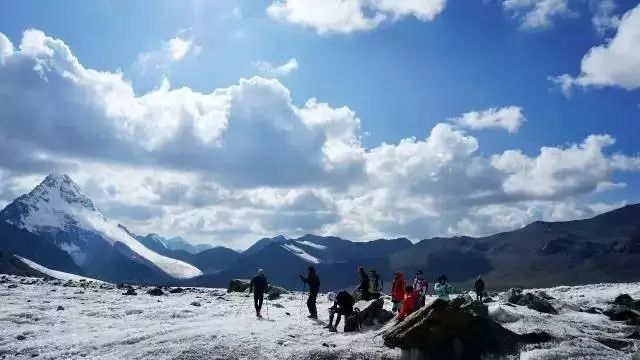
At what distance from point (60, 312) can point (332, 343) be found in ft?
65.6

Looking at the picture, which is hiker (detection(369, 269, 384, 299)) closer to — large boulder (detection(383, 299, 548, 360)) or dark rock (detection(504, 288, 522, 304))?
dark rock (detection(504, 288, 522, 304))

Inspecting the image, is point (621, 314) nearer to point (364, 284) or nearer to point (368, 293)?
point (368, 293)

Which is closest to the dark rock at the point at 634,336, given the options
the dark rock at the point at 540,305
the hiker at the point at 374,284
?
the dark rock at the point at 540,305

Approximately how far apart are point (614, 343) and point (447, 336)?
8847 mm

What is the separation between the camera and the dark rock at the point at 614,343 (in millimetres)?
26769

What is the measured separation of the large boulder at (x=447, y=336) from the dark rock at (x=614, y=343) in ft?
13.0

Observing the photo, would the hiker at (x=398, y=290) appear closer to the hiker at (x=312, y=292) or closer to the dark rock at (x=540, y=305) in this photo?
the hiker at (x=312, y=292)

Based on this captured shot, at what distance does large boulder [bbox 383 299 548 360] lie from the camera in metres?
24.1

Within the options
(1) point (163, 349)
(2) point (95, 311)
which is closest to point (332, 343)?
(1) point (163, 349)

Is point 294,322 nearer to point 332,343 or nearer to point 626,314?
point 332,343

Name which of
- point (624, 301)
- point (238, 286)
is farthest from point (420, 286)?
point (238, 286)

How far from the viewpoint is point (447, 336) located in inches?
966

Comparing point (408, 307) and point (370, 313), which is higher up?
point (408, 307)

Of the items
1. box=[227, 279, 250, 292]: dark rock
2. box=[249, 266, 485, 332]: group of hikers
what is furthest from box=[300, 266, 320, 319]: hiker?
box=[227, 279, 250, 292]: dark rock
